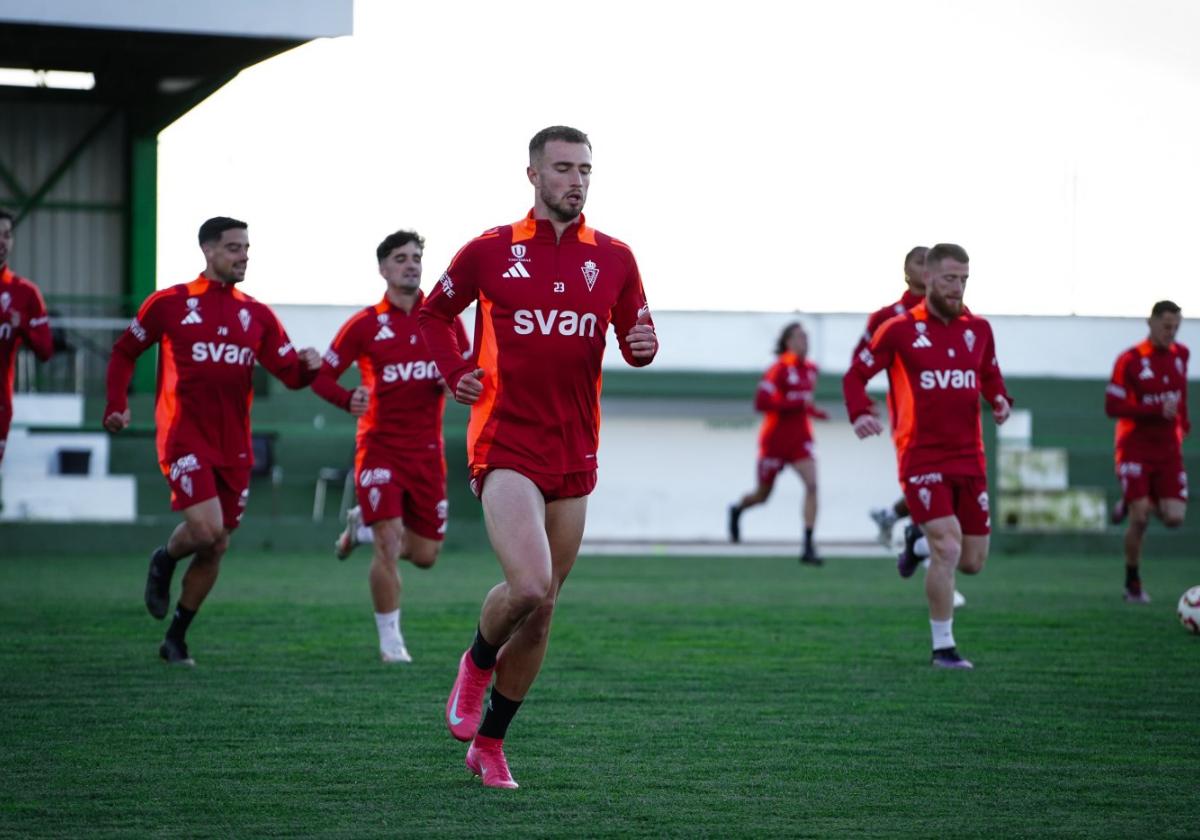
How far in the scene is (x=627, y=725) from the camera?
22.3 feet

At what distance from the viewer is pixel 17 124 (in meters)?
24.4

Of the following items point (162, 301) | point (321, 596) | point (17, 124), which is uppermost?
point (17, 124)

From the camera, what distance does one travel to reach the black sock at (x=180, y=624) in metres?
8.67

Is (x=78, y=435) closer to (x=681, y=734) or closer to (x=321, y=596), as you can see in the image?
(x=321, y=596)

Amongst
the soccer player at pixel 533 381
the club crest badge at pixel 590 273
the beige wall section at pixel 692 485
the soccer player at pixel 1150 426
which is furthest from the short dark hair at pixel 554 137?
the beige wall section at pixel 692 485

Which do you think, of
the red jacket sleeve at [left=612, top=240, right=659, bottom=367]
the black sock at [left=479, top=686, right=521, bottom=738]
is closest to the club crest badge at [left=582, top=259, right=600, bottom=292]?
the red jacket sleeve at [left=612, top=240, right=659, bottom=367]

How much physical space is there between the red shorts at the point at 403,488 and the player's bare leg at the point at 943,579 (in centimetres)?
277

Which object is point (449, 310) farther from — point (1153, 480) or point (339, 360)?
point (1153, 480)

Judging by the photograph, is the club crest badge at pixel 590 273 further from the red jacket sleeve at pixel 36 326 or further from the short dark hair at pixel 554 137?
the red jacket sleeve at pixel 36 326

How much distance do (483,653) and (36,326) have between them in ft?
21.5

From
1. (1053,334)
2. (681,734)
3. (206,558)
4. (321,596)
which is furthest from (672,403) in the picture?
(681,734)

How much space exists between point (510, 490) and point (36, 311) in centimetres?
671

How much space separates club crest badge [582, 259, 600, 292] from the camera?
5.67m

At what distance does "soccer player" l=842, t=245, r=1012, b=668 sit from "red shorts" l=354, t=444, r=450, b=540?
2.41 meters
